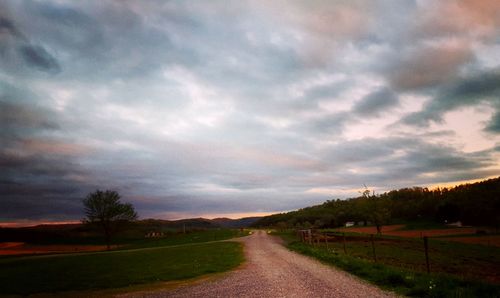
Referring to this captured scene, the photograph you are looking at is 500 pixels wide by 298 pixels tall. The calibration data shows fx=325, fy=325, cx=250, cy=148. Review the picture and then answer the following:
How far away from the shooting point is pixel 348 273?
18062 millimetres

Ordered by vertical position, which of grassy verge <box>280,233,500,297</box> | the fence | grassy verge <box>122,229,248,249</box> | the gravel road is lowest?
grassy verge <box>122,229,248,249</box>

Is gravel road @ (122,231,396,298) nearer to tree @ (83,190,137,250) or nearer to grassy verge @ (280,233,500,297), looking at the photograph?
grassy verge @ (280,233,500,297)

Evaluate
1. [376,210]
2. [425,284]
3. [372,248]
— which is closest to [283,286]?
[425,284]

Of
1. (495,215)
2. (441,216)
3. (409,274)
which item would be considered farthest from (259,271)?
(441,216)

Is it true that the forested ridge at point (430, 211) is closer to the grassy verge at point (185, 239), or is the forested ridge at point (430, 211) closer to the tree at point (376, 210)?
the tree at point (376, 210)

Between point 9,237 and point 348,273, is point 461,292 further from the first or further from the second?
point 9,237

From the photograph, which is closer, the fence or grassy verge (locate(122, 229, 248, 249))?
the fence

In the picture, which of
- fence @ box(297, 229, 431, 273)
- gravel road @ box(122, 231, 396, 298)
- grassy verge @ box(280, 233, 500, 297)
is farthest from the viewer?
fence @ box(297, 229, 431, 273)

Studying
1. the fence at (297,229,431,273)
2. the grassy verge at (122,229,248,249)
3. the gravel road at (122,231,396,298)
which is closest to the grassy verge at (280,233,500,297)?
the gravel road at (122,231,396,298)

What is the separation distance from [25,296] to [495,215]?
423ft

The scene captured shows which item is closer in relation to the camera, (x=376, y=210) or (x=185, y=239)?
(x=376, y=210)

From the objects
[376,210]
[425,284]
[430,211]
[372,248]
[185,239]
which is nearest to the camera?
[425,284]

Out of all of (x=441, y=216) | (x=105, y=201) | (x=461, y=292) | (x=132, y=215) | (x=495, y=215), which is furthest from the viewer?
(x=441, y=216)

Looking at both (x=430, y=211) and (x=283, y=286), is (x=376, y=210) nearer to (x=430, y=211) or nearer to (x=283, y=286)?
(x=283, y=286)
